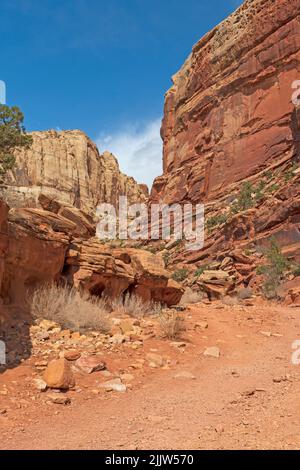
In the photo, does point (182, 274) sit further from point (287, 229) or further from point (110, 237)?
point (110, 237)

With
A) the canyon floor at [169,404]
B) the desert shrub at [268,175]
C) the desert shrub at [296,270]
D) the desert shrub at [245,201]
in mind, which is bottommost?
the canyon floor at [169,404]

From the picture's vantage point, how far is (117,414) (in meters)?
4.54

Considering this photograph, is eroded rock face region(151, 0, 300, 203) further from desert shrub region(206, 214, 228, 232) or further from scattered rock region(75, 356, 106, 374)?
scattered rock region(75, 356, 106, 374)

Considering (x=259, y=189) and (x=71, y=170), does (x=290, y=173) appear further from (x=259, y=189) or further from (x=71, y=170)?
(x=71, y=170)

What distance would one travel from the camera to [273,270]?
56.0ft

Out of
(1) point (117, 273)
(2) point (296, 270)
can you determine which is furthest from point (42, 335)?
(2) point (296, 270)

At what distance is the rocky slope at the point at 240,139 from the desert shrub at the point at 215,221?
120 mm

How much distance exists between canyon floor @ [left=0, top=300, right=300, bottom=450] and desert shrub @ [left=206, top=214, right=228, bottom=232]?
1980 cm

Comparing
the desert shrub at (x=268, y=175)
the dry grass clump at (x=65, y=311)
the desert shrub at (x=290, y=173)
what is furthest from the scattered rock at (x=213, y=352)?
the desert shrub at (x=268, y=175)

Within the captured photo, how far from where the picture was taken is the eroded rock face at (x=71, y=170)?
6016 cm

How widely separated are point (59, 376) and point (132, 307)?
4.37m

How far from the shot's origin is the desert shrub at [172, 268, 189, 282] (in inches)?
875

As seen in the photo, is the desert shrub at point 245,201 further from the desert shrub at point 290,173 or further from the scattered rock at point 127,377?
the scattered rock at point 127,377

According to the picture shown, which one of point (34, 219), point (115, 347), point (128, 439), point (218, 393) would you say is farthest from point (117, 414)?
point (34, 219)
